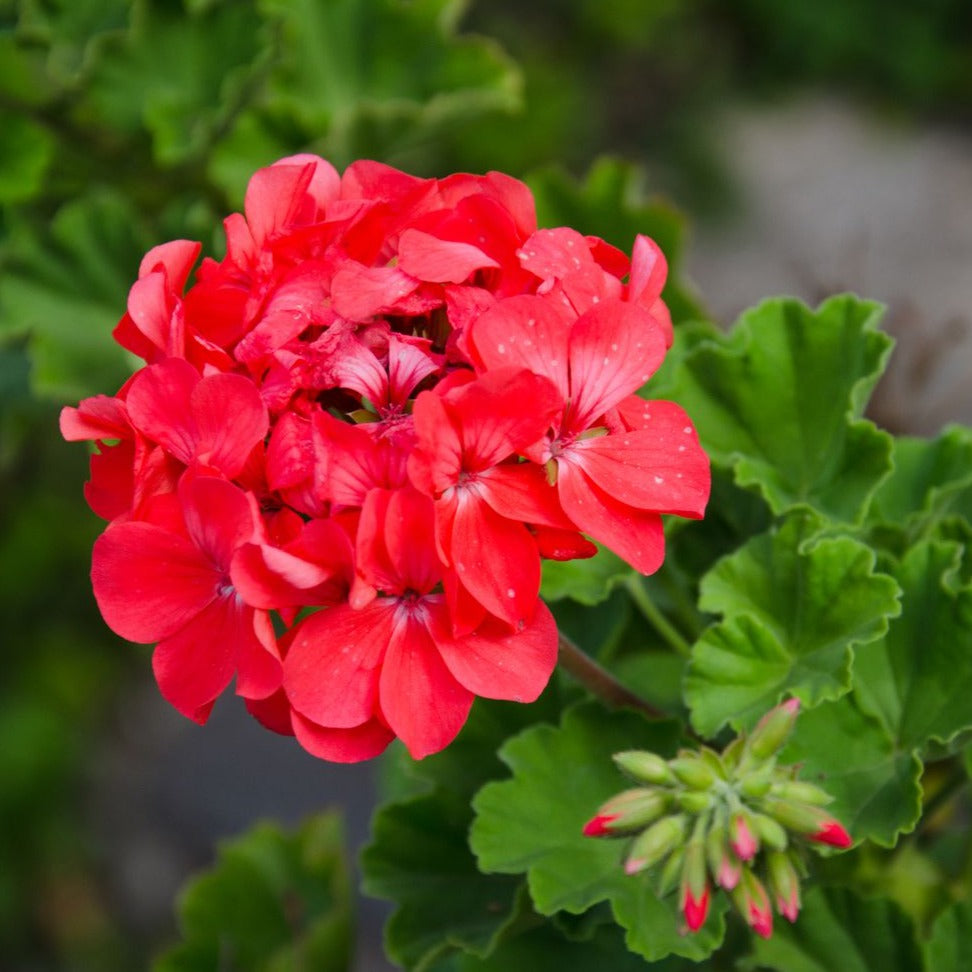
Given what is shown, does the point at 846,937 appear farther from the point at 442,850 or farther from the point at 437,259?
the point at 437,259

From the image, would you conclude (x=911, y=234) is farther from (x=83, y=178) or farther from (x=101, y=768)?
(x=83, y=178)

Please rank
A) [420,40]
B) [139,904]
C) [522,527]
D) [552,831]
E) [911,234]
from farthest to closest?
[911,234] < [139,904] < [420,40] < [552,831] < [522,527]

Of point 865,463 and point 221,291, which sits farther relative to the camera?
point 865,463

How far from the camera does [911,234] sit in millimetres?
4766

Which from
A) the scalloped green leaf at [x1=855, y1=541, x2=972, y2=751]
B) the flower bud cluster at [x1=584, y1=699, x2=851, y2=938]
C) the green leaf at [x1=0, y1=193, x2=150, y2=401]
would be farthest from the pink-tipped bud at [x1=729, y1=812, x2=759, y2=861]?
the green leaf at [x1=0, y1=193, x2=150, y2=401]

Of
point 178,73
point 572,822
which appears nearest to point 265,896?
point 572,822

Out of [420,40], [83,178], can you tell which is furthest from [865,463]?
[83,178]

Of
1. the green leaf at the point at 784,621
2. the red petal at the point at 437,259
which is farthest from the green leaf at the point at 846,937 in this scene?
the red petal at the point at 437,259

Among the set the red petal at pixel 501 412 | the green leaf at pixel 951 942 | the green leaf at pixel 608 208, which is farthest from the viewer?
the green leaf at pixel 608 208

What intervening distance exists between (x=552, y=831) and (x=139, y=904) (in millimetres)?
2973

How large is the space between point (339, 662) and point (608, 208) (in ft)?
2.87

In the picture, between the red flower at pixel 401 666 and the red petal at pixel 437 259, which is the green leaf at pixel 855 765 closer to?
the red flower at pixel 401 666

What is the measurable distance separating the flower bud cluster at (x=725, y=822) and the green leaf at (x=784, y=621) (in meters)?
0.14

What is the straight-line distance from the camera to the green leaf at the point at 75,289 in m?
1.62
